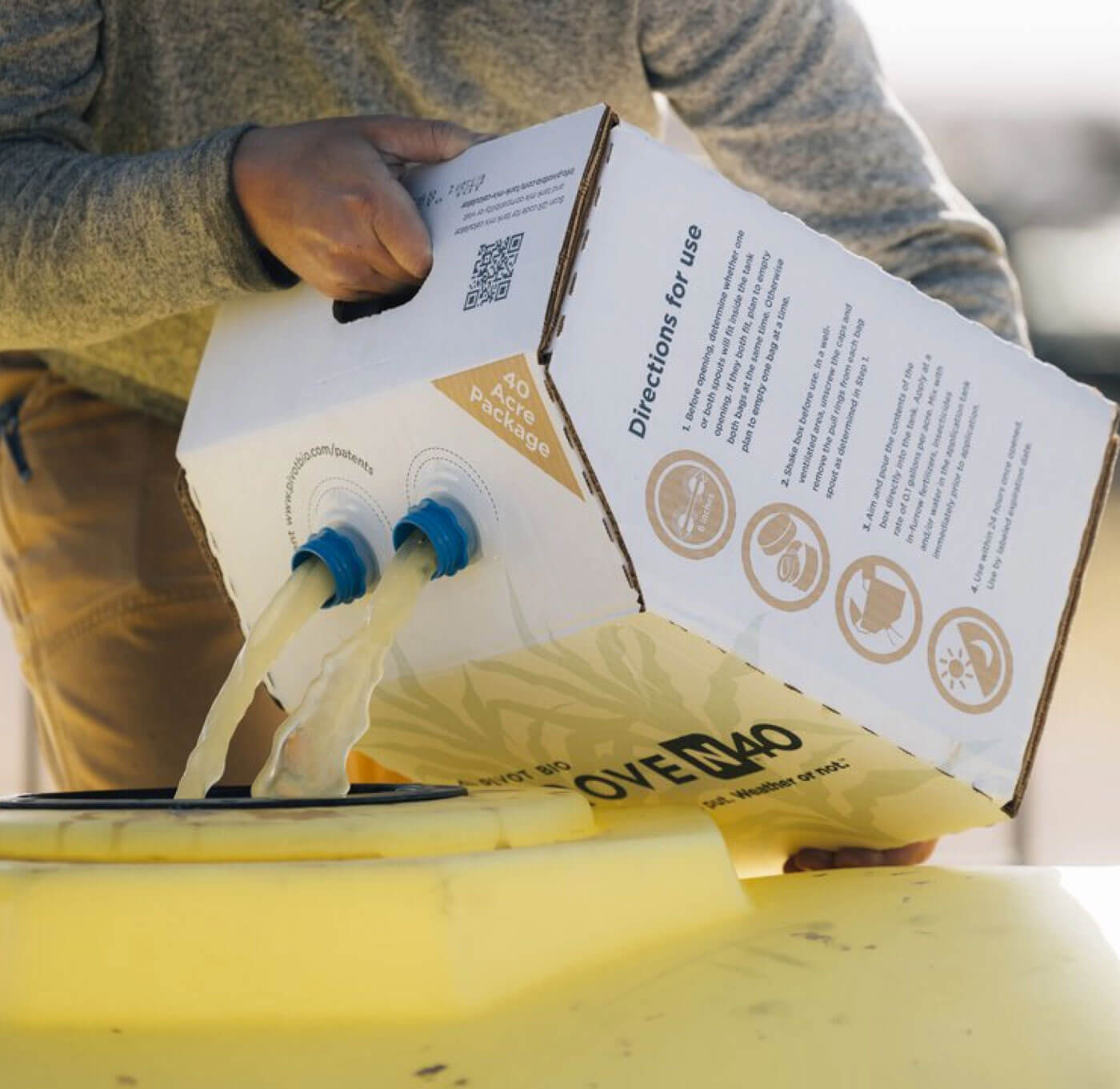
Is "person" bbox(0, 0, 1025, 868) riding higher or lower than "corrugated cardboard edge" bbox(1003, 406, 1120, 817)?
higher

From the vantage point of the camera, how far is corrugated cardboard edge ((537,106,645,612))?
0.80m

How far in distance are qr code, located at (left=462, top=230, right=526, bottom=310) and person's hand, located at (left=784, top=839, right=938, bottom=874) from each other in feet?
1.40

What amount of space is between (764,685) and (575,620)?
0.34ft

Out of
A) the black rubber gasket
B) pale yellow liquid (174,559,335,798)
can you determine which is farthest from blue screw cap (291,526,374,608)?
the black rubber gasket

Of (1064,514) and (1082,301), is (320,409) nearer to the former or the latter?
(1064,514)

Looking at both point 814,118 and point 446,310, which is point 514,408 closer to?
point 446,310

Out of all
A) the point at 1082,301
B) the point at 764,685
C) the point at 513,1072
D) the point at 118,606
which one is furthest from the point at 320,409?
the point at 1082,301

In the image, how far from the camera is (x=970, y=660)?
91cm

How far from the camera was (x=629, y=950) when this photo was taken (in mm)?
748

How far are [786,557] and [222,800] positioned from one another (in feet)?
1.03

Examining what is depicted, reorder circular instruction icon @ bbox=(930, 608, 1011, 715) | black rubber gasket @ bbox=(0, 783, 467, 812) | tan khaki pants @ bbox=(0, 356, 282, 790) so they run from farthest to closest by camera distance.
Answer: tan khaki pants @ bbox=(0, 356, 282, 790) → circular instruction icon @ bbox=(930, 608, 1011, 715) → black rubber gasket @ bbox=(0, 783, 467, 812)

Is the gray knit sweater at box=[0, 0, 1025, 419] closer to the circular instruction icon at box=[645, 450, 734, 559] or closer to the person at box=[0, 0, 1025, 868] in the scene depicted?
the person at box=[0, 0, 1025, 868]

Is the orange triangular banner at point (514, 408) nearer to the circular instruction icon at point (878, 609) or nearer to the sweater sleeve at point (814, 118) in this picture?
the circular instruction icon at point (878, 609)

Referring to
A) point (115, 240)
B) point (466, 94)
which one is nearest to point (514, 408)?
point (115, 240)
